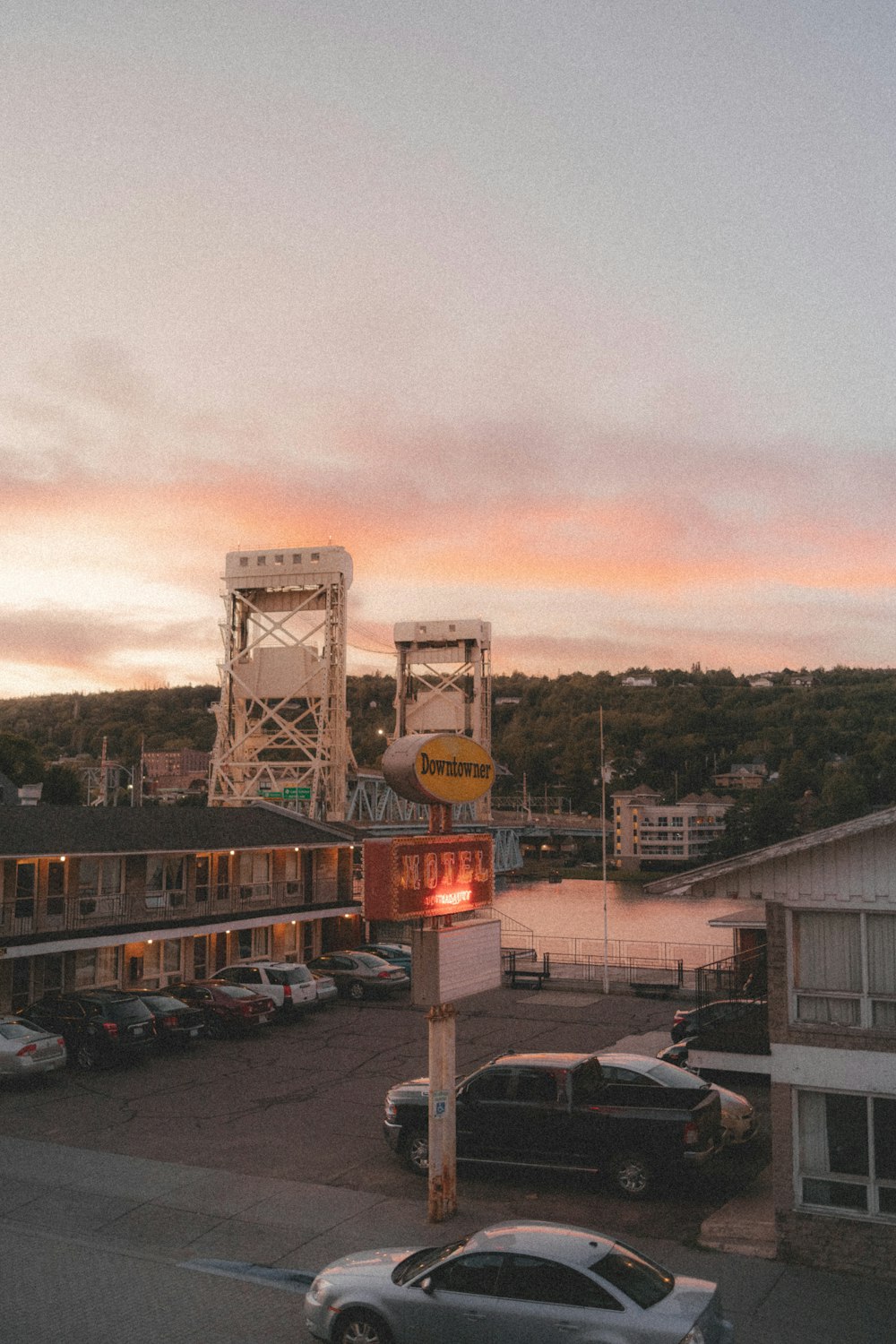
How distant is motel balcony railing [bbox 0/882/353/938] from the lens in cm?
2914

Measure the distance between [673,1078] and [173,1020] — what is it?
45.5 ft

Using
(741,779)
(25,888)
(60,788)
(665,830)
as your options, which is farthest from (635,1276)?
(741,779)

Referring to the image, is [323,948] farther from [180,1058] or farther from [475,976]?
[475,976]

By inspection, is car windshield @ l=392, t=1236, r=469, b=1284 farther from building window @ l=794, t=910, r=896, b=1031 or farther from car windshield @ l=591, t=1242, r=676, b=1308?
building window @ l=794, t=910, r=896, b=1031

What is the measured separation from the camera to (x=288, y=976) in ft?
98.2

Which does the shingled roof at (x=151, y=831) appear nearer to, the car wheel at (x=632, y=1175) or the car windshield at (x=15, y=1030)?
the car windshield at (x=15, y=1030)

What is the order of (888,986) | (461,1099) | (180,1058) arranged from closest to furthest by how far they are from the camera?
(888,986) < (461,1099) < (180,1058)

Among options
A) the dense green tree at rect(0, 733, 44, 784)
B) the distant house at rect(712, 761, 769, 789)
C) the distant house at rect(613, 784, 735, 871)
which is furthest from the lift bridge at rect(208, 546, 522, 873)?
the distant house at rect(712, 761, 769, 789)

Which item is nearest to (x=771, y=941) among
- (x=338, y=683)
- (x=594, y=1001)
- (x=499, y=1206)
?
(x=499, y=1206)

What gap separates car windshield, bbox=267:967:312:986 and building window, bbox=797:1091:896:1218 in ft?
63.8

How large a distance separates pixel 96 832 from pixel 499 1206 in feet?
65.5

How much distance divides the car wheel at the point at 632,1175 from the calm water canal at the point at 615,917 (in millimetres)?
32075

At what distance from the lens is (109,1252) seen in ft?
43.0

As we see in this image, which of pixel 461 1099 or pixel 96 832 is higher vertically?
pixel 96 832
